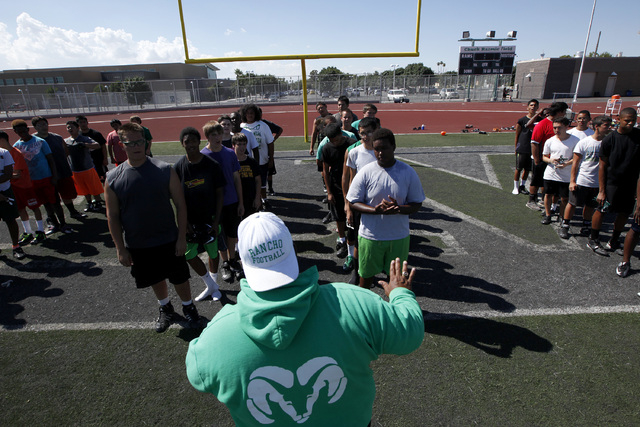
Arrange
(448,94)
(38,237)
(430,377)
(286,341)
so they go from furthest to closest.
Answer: (448,94) → (38,237) → (430,377) → (286,341)

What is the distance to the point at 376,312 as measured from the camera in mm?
1383

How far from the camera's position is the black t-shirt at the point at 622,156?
476cm

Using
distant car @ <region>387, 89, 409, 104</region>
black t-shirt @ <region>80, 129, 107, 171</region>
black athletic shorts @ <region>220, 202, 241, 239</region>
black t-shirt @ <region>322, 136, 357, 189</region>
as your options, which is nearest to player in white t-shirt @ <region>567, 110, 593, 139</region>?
black t-shirt @ <region>322, 136, 357, 189</region>

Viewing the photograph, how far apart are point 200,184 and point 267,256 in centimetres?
317

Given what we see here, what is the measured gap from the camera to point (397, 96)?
119 feet

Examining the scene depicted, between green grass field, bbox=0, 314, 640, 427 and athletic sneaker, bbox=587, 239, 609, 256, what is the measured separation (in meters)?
1.63

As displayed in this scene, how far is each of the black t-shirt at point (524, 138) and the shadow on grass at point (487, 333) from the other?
533 cm

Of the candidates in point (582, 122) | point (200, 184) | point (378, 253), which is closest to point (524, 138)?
point (582, 122)

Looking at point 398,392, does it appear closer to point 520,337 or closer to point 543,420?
point 543,420

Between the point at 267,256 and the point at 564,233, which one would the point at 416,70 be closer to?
the point at 564,233

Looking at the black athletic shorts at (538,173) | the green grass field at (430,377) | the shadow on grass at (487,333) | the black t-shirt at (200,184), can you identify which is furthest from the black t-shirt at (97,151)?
the black athletic shorts at (538,173)

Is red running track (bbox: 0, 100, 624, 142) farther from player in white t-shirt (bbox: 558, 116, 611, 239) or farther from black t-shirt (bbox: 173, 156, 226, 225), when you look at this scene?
black t-shirt (bbox: 173, 156, 226, 225)

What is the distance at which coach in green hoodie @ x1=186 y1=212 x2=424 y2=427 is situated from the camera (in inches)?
48.6

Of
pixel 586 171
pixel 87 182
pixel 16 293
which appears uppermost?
pixel 586 171
